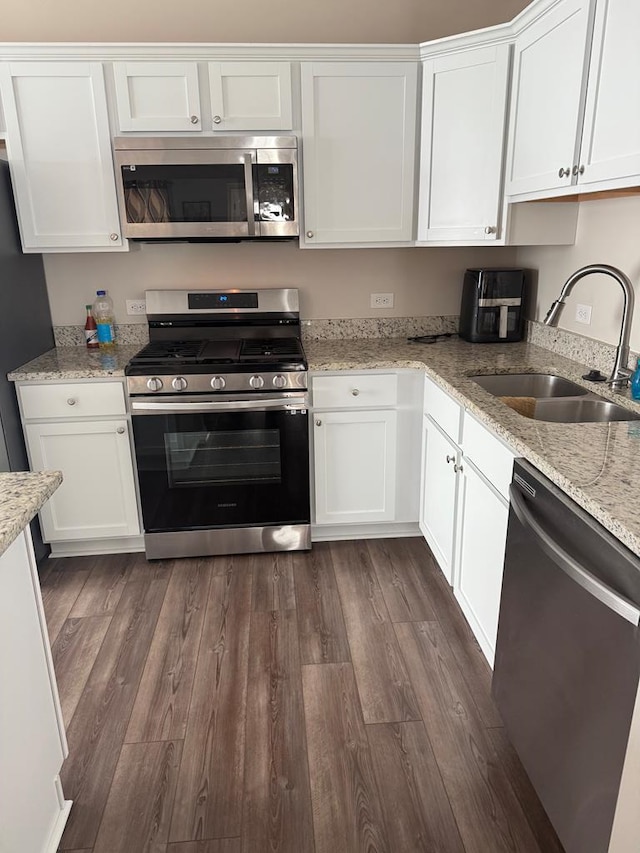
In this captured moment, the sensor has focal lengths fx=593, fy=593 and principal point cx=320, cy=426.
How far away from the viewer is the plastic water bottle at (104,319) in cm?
306

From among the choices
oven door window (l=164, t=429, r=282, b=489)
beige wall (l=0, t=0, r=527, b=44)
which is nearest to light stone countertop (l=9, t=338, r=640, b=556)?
oven door window (l=164, t=429, r=282, b=489)

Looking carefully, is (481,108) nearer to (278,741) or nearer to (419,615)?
(419,615)

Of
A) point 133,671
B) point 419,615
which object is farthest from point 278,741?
point 419,615

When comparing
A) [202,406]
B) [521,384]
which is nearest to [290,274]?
[202,406]

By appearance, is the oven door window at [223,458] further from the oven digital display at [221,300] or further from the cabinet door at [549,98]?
the cabinet door at [549,98]

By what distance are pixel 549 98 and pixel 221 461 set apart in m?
A: 1.94

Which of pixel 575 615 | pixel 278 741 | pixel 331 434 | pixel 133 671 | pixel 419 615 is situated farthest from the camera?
pixel 331 434

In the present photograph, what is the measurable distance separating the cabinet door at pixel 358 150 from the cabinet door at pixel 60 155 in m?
0.91

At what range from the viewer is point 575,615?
129cm

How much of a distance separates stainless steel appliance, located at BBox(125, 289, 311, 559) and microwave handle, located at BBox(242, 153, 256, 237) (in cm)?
56

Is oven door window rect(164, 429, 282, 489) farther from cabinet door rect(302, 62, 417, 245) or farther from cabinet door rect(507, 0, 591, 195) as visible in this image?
cabinet door rect(507, 0, 591, 195)

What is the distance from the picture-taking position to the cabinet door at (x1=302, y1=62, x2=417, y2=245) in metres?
2.62

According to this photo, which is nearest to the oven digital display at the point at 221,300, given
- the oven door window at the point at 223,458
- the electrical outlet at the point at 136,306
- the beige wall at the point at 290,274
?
the beige wall at the point at 290,274

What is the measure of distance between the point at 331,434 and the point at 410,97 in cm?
156
